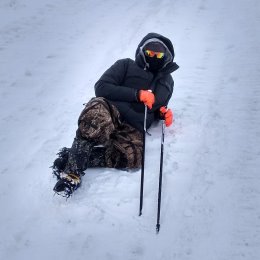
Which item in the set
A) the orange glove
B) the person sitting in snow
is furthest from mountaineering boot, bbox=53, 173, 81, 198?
the orange glove

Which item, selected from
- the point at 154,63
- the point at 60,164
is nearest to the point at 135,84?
the point at 154,63

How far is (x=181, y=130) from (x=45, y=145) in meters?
1.94

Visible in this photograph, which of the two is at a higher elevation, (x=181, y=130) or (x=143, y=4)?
(x=143, y=4)

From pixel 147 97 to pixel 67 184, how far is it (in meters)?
1.49

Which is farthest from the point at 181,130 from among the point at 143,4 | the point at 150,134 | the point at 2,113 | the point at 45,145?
the point at 143,4

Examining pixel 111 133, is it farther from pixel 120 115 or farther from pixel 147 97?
pixel 147 97

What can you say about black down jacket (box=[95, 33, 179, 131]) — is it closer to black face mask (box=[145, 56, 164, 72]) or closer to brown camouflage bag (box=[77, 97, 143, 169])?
black face mask (box=[145, 56, 164, 72])

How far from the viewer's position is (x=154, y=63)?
182 inches

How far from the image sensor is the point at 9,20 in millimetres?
8875

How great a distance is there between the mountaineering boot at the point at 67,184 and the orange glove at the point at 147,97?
1289mm

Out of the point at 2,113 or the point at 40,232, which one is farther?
the point at 2,113

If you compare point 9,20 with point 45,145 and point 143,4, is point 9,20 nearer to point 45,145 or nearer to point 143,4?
point 143,4

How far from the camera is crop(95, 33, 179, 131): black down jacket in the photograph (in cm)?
449

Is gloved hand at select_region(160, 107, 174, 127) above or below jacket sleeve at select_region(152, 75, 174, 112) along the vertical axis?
below
